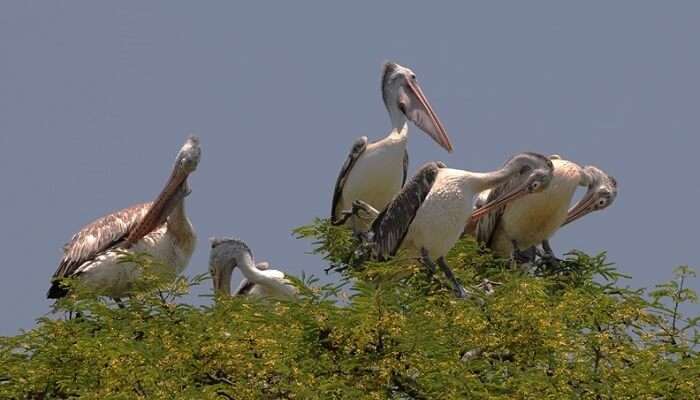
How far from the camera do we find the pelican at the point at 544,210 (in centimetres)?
1812

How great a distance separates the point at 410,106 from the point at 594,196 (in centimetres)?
239

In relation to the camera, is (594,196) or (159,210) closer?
(159,210)

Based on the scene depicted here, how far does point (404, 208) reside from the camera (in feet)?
53.4

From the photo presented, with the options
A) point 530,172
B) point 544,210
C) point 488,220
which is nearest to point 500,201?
point 530,172

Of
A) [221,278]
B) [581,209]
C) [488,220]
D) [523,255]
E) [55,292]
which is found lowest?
[523,255]

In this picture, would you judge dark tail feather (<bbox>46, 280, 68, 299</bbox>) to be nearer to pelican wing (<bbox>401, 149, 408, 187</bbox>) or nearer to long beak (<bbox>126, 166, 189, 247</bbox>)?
long beak (<bbox>126, 166, 189, 247</bbox>)

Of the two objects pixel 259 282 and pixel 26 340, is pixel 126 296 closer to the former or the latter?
pixel 259 282

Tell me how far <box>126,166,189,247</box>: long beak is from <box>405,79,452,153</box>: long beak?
3.06 meters

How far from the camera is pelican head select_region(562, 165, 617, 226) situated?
19188 millimetres

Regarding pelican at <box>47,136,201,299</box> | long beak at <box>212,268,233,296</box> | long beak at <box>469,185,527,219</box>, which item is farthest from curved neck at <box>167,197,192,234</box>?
long beak at <box>469,185,527,219</box>

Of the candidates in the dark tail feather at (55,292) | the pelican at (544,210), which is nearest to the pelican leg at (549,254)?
the pelican at (544,210)

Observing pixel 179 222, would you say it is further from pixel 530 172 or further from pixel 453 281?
pixel 453 281

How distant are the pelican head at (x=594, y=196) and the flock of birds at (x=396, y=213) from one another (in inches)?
0.4

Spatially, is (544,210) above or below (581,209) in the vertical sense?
below
